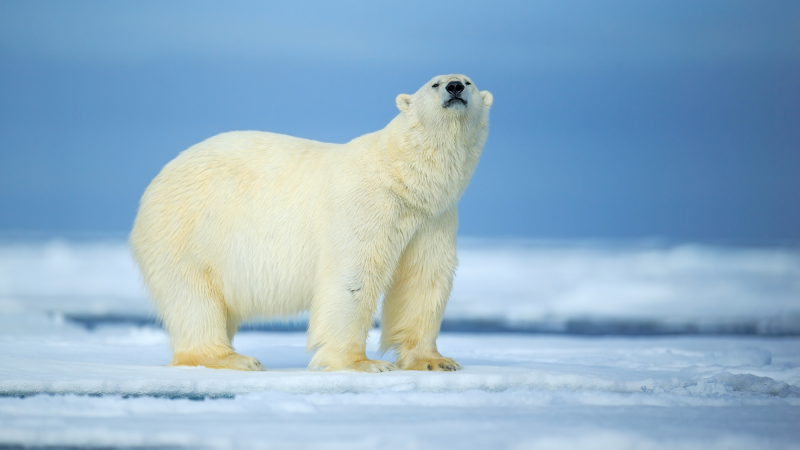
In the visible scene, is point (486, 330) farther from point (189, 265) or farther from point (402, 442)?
point (402, 442)

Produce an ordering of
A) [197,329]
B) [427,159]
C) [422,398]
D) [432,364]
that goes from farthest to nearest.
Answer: [197,329], [432,364], [427,159], [422,398]

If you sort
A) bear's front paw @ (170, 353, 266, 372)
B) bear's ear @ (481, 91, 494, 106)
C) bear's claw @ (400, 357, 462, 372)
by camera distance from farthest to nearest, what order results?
bear's ear @ (481, 91, 494, 106)
bear's front paw @ (170, 353, 266, 372)
bear's claw @ (400, 357, 462, 372)

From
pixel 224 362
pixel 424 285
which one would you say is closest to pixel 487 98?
pixel 424 285

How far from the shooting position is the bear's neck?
172 inches

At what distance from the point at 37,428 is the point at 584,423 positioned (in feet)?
6.63

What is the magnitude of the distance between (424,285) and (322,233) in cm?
70


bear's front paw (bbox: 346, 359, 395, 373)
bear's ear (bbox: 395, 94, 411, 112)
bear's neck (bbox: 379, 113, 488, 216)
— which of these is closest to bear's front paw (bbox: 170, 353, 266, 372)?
bear's front paw (bbox: 346, 359, 395, 373)

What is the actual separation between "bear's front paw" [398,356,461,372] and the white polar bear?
0.03ft

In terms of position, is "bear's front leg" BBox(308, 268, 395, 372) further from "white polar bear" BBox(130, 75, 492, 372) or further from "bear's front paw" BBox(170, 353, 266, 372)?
"bear's front paw" BBox(170, 353, 266, 372)

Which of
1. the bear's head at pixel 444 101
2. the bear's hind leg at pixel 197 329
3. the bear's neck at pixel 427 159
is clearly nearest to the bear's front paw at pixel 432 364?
the bear's neck at pixel 427 159

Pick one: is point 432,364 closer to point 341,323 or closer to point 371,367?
point 371,367

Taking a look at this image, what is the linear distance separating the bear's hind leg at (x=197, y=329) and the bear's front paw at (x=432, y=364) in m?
1.05

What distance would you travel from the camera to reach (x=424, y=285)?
15.4 feet

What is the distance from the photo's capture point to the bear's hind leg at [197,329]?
4.75m
